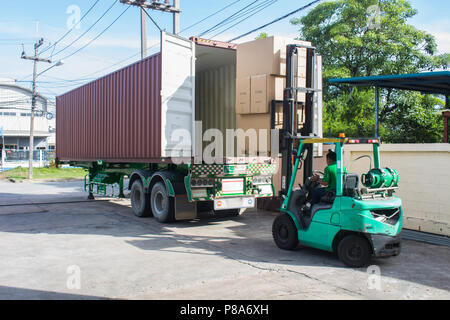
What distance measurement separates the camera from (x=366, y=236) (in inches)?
218

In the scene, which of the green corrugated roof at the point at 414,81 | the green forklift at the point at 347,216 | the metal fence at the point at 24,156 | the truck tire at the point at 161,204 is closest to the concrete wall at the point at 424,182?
the green corrugated roof at the point at 414,81

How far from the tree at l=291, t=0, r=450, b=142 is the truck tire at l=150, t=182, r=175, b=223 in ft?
28.9

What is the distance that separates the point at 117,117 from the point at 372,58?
11.0m

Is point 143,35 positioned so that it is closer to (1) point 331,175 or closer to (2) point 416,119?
(2) point 416,119

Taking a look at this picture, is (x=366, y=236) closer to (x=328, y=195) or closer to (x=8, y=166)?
(x=328, y=195)

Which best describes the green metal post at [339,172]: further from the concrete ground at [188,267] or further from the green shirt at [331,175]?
the concrete ground at [188,267]

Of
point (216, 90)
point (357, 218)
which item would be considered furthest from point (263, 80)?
point (357, 218)

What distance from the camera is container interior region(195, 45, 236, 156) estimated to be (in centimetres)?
1046

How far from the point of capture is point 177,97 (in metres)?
8.81

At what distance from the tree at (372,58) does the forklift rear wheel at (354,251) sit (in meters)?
10.9

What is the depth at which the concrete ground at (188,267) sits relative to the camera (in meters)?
4.66

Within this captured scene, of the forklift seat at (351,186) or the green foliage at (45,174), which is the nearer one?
the forklift seat at (351,186)

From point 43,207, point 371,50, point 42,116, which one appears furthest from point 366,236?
point 42,116

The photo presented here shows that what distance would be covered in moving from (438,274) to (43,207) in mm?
10408
